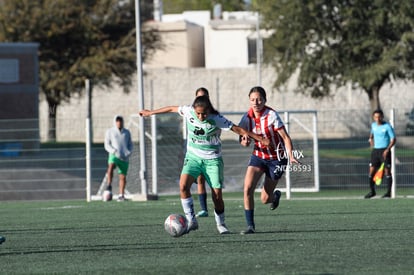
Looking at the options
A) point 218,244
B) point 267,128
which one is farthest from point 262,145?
point 218,244

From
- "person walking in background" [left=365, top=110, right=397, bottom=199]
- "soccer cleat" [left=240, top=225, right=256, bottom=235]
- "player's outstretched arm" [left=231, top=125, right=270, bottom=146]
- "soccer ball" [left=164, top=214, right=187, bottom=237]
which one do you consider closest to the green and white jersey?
"player's outstretched arm" [left=231, top=125, right=270, bottom=146]

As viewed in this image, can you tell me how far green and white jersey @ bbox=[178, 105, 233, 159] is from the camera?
1327cm

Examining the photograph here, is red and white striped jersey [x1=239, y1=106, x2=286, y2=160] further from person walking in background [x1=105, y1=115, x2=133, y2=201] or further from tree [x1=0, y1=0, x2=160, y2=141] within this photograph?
tree [x1=0, y1=0, x2=160, y2=141]

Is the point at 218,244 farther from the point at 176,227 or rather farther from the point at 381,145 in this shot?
the point at 381,145

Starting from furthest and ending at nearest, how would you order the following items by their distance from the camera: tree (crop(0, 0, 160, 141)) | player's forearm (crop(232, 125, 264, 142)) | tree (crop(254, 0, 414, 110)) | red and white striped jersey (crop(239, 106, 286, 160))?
tree (crop(0, 0, 160, 141)) < tree (crop(254, 0, 414, 110)) < red and white striped jersey (crop(239, 106, 286, 160)) < player's forearm (crop(232, 125, 264, 142))

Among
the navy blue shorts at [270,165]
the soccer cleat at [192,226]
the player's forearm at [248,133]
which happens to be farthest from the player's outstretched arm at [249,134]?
the soccer cleat at [192,226]

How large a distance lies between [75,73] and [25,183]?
21650 millimetres

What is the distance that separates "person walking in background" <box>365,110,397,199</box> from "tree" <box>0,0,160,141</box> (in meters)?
27.4

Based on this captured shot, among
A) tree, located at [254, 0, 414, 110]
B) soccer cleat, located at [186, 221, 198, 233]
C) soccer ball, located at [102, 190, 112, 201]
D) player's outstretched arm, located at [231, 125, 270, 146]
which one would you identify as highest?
tree, located at [254, 0, 414, 110]

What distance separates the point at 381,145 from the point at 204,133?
10.4 metres

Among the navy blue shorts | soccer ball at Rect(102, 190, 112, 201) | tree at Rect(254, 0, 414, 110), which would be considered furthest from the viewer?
tree at Rect(254, 0, 414, 110)

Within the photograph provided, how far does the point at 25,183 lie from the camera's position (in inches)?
1120

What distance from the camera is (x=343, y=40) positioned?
41062 mm

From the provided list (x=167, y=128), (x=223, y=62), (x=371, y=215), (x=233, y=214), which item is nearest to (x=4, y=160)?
(x=167, y=128)
